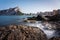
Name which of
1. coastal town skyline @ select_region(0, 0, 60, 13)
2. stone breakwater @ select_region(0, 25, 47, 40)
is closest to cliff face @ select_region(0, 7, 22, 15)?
coastal town skyline @ select_region(0, 0, 60, 13)

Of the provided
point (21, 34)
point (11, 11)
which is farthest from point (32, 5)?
point (21, 34)

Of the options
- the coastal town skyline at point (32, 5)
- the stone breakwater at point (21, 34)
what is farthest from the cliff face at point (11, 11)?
the stone breakwater at point (21, 34)

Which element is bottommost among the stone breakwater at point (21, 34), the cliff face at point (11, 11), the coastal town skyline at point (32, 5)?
the stone breakwater at point (21, 34)

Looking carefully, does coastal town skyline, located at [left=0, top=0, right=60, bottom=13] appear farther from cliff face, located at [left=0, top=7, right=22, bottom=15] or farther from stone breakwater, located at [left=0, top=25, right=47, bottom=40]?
stone breakwater, located at [left=0, top=25, right=47, bottom=40]

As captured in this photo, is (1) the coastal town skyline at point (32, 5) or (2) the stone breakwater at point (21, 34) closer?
(2) the stone breakwater at point (21, 34)

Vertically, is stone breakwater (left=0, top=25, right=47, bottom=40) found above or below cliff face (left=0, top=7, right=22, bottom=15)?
below

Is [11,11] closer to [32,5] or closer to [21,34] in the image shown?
[32,5]

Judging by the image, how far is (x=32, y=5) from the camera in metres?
2.51

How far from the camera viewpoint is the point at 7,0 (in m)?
2.41

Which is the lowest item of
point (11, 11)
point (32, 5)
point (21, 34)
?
point (21, 34)

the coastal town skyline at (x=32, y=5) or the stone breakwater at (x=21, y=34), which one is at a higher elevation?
the coastal town skyline at (x=32, y=5)

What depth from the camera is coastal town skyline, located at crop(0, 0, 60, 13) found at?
2.40 metres

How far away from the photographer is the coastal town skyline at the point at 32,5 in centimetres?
240

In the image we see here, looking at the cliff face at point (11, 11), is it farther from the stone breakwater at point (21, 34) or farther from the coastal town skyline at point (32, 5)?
the stone breakwater at point (21, 34)
